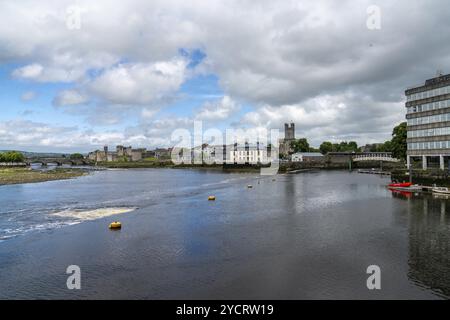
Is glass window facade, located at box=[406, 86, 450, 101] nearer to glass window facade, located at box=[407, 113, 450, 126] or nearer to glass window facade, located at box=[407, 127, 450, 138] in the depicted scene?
glass window facade, located at box=[407, 113, 450, 126]

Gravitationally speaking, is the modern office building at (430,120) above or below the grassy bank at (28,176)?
above

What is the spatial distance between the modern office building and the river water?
27.9 metres

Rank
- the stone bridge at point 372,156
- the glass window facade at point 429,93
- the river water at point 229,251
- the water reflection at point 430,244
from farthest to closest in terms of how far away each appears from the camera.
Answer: the stone bridge at point 372,156 → the glass window facade at point 429,93 → the water reflection at point 430,244 → the river water at point 229,251

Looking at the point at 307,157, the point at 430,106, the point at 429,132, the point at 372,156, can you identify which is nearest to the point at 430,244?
the point at 429,132

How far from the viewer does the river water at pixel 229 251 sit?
1895 centimetres

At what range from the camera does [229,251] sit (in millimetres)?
25828

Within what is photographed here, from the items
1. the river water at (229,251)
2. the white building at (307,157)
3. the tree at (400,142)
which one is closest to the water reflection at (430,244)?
the river water at (229,251)

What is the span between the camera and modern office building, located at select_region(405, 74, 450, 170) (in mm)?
67938

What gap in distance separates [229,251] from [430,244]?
15779 mm

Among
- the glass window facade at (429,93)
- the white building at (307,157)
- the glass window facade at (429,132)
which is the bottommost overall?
the white building at (307,157)

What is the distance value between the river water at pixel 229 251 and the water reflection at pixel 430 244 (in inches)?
3.1

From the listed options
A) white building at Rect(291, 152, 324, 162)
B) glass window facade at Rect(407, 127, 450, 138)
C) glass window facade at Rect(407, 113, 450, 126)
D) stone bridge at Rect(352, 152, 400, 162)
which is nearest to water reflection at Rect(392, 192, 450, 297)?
glass window facade at Rect(407, 127, 450, 138)

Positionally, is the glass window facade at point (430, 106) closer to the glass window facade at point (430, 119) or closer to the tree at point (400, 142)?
the glass window facade at point (430, 119)

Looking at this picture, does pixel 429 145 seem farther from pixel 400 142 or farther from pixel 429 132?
pixel 400 142
